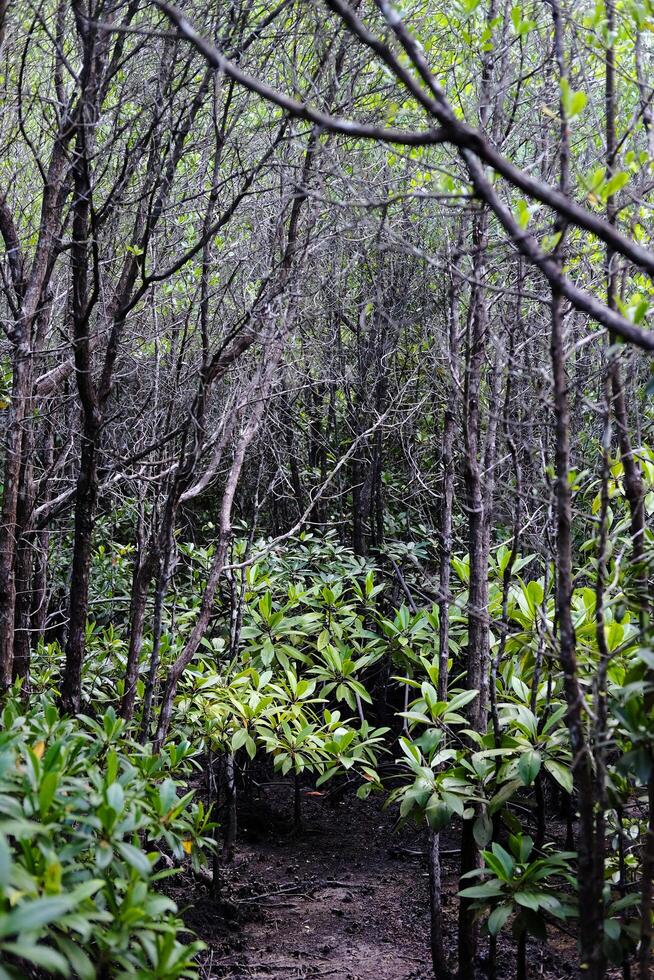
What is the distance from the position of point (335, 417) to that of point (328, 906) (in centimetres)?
354

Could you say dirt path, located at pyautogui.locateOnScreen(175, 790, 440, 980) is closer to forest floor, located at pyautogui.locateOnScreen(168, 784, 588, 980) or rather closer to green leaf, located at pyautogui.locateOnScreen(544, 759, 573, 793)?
forest floor, located at pyautogui.locateOnScreen(168, 784, 588, 980)

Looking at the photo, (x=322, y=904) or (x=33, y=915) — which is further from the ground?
(x=33, y=915)

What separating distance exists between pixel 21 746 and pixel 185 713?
185 centimetres

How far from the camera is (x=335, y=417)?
6484 millimetres

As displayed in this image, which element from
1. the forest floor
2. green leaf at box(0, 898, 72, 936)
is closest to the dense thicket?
green leaf at box(0, 898, 72, 936)

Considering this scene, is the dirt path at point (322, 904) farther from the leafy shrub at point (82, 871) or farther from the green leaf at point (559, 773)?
the leafy shrub at point (82, 871)

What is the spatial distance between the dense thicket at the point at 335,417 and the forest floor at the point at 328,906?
23 centimetres

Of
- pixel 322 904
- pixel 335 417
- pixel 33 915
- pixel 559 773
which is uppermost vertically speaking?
pixel 335 417

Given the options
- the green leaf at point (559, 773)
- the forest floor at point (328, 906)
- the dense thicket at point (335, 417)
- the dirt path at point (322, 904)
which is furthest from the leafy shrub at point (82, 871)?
the dirt path at point (322, 904)

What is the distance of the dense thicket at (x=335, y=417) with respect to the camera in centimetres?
200

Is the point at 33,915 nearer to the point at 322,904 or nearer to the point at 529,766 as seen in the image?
the point at 529,766

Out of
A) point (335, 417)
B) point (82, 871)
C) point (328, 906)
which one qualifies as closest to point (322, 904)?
point (328, 906)

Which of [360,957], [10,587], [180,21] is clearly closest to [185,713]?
[10,587]

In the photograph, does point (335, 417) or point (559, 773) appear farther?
point (335, 417)
